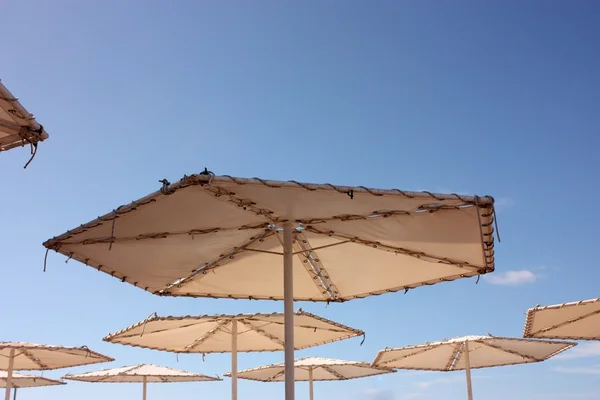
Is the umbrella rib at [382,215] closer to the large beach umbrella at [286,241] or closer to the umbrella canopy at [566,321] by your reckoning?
the large beach umbrella at [286,241]

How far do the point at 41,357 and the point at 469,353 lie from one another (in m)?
10.1

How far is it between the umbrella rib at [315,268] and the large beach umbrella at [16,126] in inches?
132

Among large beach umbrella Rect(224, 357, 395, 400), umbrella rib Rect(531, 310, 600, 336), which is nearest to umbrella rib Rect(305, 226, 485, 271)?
umbrella rib Rect(531, 310, 600, 336)

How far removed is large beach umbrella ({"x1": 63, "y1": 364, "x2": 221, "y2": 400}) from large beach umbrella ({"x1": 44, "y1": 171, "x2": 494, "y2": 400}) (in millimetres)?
8890

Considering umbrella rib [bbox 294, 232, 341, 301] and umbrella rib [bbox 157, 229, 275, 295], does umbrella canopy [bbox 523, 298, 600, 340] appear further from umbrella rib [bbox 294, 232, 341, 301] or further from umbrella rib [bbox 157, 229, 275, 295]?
umbrella rib [bbox 157, 229, 275, 295]

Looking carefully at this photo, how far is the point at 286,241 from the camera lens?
7.25 m

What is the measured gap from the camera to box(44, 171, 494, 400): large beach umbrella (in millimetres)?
5949

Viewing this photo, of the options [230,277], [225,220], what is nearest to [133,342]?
[230,277]

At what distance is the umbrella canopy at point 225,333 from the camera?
11305 mm

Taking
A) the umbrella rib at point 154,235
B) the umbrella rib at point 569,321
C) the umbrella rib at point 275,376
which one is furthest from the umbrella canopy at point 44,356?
the umbrella rib at point 569,321

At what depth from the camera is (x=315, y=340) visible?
43.1ft

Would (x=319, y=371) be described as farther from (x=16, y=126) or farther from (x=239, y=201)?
(x=16, y=126)

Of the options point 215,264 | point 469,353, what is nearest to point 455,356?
point 469,353

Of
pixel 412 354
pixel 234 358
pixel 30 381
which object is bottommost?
pixel 234 358
